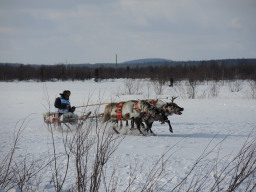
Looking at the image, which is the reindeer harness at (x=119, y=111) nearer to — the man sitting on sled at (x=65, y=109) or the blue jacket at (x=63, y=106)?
the man sitting on sled at (x=65, y=109)

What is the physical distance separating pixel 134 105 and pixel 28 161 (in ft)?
11.1

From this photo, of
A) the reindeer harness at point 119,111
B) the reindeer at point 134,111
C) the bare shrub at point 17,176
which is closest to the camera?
the bare shrub at point 17,176

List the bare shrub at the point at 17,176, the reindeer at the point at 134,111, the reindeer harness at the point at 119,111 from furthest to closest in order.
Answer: the reindeer harness at the point at 119,111
the reindeer at the point at 134,111
the bare shrub at the point at 17,176

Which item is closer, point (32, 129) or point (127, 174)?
point (127, 174)

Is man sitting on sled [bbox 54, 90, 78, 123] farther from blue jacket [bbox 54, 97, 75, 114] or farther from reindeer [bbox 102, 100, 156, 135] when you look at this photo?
reindeer [bbox 102, 100, 156, 135]

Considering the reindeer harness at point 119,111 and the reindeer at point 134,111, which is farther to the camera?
the reindeer harness at point 119,111

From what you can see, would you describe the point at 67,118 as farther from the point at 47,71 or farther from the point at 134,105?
the point at 47,71

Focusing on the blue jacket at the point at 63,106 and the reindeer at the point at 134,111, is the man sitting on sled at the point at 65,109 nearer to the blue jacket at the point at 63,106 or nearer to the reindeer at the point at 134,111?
the blue jacket at the point at 63,106

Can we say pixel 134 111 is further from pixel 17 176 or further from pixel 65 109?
pixel 17 176

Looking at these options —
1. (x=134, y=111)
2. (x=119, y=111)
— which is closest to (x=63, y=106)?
(x=119, y=111)

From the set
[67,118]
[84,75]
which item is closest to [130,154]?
[67,118]

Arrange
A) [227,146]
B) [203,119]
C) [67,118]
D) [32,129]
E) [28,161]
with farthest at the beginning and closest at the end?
[203,119]
[32,129]
[67,118]
[227,146]
[28,161]

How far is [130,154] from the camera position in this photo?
202 inches

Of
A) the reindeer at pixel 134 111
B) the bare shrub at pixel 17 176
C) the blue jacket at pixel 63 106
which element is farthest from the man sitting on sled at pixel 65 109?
the bare shrub at pixel 17 176
